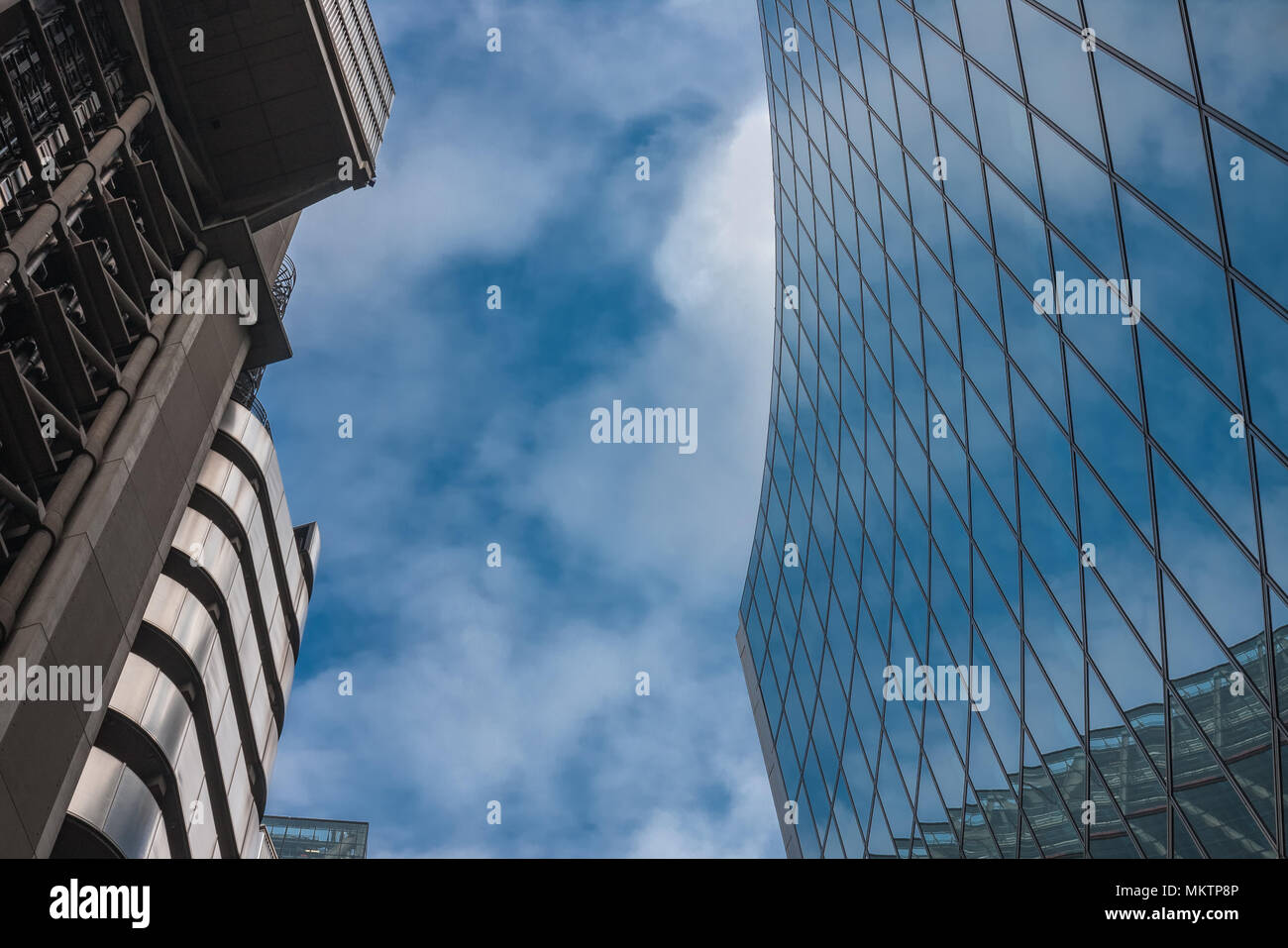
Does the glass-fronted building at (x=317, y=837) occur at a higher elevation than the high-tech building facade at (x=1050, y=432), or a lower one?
higher

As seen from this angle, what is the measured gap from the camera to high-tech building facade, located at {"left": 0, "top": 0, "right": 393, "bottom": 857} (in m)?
15.6

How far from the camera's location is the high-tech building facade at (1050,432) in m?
11.2

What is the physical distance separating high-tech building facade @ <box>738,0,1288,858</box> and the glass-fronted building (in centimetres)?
6978

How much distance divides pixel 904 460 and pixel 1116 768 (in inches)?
447

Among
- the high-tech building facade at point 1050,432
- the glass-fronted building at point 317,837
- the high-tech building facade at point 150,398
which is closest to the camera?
the high-tech building facade at point 1050,432

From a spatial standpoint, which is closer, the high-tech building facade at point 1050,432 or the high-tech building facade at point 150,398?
the high-tech building facade at point 1050,432

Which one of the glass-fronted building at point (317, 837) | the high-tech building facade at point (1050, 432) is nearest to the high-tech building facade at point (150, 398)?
the high-tech building facade at point (1050, 432)

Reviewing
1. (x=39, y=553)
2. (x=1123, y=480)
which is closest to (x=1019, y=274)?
(x=1123, y=480)

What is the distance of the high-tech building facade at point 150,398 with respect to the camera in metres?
15.6

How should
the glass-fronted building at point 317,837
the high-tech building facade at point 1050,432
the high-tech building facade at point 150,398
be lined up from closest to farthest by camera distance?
the high-tech building facade at point 1050,432, the high-tech building facade at point 150,398, the glass-fronted building at point 317,837

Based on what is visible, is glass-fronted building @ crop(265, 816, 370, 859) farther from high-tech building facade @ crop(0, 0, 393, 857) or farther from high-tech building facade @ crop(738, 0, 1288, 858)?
high-tech building facade @ crop(738, 0, 1288, 858)

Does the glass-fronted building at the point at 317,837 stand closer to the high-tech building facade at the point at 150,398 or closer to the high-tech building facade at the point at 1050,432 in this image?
the high-tech building facade at the point at 150,398

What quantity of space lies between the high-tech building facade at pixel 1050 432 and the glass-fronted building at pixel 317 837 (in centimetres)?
6978

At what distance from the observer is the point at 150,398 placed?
744 inches
